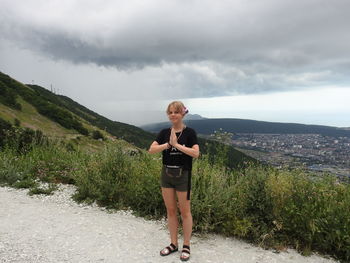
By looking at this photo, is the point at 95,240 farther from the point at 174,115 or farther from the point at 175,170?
the point at 174,115

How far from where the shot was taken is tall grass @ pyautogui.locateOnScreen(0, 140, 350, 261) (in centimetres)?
555

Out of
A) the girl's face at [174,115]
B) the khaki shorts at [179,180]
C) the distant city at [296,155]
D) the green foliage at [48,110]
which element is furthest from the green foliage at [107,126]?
the girl's face at [174,115]

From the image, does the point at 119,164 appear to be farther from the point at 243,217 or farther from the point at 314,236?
the point at 314,236

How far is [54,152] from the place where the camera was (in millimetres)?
10898

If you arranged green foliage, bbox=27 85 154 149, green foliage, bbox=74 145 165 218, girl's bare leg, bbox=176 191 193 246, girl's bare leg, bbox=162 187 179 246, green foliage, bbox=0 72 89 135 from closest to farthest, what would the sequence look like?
1. girl's bare leg, bbox=176 191 193 246
2. girl's bare leg, bbox=162 187 179 246
3. green foliage, bbox=74 145 165 218
4. green foliage, bbox=0 72 89 135
5. green foliage, bbox=27 85 154 149

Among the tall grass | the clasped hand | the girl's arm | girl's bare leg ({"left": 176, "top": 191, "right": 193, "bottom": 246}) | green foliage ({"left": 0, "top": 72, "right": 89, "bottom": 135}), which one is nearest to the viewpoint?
the clasped hand

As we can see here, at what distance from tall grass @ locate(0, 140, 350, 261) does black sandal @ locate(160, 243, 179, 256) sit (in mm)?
949

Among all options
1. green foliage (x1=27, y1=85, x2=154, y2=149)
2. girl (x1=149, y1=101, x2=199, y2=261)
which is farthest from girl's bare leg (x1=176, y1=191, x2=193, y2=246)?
green foliage (x1=27, y1=85, x2=154, y2=149)

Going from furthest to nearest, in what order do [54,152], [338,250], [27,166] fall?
[54,152]
[27,166]
[338,250]

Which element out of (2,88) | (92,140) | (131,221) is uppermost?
(2,88)

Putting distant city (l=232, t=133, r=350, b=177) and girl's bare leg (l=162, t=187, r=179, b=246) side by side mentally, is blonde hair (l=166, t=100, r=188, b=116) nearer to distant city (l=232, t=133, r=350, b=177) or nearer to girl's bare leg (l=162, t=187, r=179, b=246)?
girl's bare leg (l=162, t=187, r=179, b=246)

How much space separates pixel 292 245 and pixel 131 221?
3.24 meters

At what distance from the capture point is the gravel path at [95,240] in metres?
4.87

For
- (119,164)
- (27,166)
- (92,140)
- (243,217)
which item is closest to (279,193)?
(243,217)
